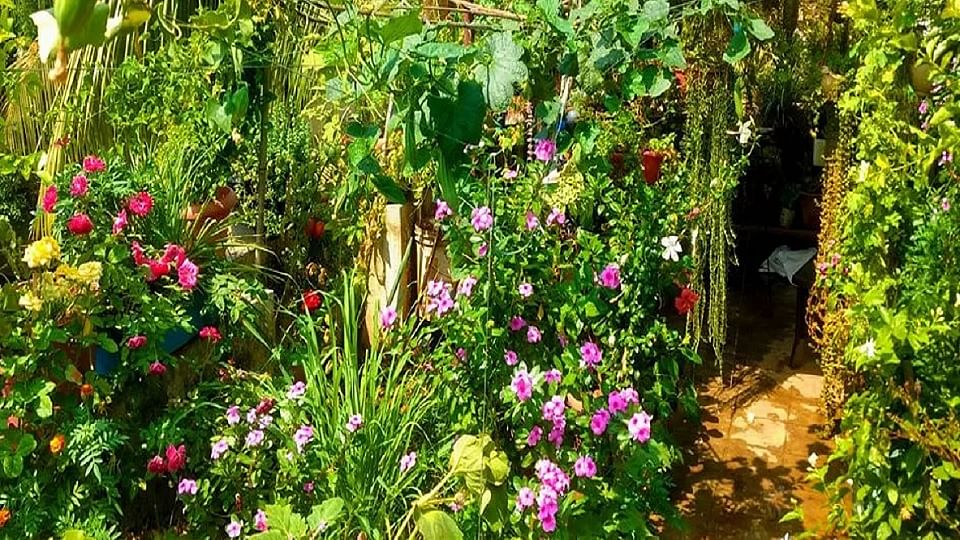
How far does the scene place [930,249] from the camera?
2377 millimetres

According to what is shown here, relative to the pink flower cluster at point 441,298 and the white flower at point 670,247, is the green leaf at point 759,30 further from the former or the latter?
the pink flower cluster at point 441,298

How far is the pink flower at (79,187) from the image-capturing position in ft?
7.79

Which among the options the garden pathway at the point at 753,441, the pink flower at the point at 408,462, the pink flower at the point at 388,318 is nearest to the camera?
the pink flower at the point at 408,462

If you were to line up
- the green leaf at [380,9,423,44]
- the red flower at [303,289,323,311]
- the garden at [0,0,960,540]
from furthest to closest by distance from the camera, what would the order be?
1. the red flower at [303,289,323,311]
2. the garden at [0,0,960,540]
3. the green leaf at [380,9,423,44]

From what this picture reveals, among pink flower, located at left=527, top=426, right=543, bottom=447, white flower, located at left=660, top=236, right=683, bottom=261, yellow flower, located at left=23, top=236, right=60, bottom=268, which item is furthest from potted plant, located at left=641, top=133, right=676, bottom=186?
yellow flower, located at left=23, top=236, right=60, bottom=268

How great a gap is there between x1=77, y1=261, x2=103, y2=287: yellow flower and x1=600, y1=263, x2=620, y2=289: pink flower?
3.96ft

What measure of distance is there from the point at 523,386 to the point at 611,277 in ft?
1.15

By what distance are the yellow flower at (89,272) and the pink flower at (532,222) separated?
1033 mm

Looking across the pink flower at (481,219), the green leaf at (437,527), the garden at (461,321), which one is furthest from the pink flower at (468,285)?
the green leaf at (437,527)

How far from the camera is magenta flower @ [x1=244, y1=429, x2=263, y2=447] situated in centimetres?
227

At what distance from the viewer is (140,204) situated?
242cm


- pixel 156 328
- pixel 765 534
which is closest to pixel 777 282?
pixel 765 534

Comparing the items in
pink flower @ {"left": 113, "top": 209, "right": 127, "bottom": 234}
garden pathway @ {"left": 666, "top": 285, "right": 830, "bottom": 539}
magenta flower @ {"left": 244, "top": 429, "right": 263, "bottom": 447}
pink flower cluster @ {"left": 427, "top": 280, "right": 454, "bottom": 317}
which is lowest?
garden pathway @ {"left": 666, "top": 285, "right": 830, "bottom": 539}

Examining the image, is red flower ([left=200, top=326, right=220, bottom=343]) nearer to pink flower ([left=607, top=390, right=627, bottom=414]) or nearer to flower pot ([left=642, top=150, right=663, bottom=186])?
pink flower ([left=607, top=390, right=627, bottom=414])
